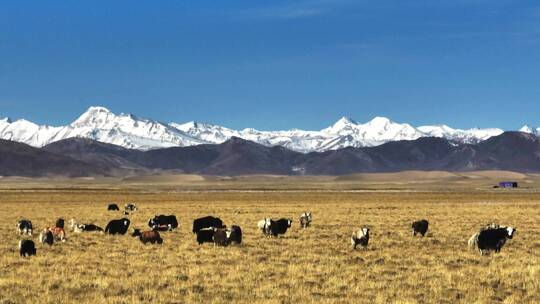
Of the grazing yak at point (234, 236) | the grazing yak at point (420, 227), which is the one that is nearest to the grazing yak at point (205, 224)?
the grazing yak at point (234, 236)

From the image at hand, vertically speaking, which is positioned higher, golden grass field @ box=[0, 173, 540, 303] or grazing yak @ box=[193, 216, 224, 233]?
grazing yak @ box=[193, 216, 224, 233]

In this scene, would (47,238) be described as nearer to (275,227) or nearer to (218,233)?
(218,233)


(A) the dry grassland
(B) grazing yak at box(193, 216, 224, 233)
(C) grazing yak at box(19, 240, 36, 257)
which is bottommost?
(A) the dry grassland

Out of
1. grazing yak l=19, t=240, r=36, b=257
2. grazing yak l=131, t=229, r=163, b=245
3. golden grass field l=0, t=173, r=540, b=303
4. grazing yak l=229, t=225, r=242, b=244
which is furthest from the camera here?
grazing yak l=131, t=229, r=163, b=245

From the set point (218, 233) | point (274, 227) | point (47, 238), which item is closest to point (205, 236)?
point (218, 233)

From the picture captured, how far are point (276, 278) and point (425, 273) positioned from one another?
4.40m

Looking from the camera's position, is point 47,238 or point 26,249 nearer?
point 26,249

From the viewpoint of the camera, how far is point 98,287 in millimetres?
18297

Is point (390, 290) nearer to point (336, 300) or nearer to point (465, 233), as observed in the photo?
point (336, 300)

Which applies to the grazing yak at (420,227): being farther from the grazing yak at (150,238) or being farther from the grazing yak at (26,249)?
→ the grazing yak at (26,249)

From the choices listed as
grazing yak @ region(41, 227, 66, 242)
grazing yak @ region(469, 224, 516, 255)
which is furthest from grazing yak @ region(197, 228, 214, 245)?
grazing yak @ region(469, 224, 516, 255)

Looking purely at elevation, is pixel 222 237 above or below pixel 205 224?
below

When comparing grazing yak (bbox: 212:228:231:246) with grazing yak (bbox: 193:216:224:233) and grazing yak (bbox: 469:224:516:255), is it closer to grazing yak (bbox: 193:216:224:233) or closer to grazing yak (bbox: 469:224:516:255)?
grazing yak (bbox: 193:216:224:233)

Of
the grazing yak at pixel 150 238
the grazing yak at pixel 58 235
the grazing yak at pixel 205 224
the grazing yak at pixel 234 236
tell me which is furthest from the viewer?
the grazing yak at pixel 205 224
